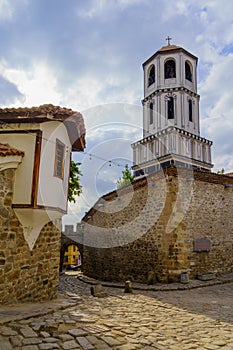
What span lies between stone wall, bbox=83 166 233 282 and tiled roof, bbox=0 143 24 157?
6.51 metres

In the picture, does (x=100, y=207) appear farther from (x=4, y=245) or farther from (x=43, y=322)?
(x=43, y=322)

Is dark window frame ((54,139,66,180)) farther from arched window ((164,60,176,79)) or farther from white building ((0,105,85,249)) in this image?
arched window ((164,60,176,79))

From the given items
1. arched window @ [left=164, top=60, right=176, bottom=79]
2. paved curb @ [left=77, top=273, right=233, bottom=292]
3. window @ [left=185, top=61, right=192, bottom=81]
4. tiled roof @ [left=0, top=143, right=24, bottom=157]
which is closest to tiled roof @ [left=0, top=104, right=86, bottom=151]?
tiled roof @ [left=0, top=143, right=24, bottom=157]

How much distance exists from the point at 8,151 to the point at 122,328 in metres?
3.75

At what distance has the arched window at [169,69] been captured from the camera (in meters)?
23.6

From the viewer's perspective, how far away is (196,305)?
6.66 m

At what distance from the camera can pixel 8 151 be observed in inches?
213

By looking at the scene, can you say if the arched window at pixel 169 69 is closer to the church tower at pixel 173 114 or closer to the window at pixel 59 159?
the church tower at pixel 173 114

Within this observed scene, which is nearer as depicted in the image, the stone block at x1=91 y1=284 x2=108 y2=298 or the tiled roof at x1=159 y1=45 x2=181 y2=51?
the stone block at x1=91 y1=284 x2=108 y2=298

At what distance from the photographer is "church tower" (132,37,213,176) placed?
881 inches

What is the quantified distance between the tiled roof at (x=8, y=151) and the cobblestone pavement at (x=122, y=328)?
2.79 meters

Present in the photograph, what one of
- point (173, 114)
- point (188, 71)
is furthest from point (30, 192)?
point (188, 71)

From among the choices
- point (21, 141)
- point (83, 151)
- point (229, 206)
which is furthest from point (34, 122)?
point (229, 206)

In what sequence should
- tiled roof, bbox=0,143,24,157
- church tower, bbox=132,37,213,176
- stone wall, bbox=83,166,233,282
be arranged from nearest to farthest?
tiled roof, bbox=0,143,24,157
stone wall, bbox=83,166,233,282
church tower, bbox=132,37,213,176
